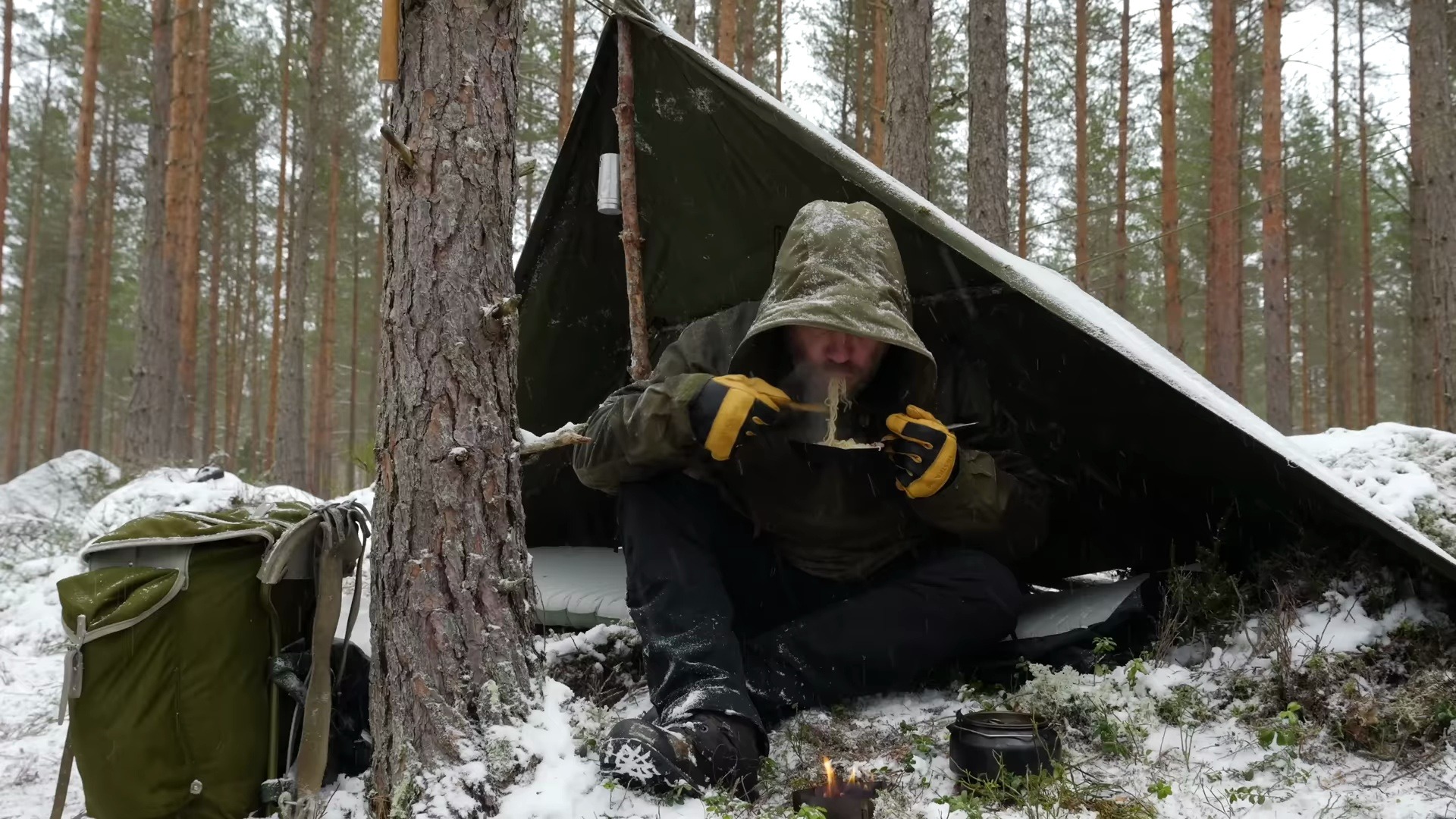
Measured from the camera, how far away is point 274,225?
55.0 feet

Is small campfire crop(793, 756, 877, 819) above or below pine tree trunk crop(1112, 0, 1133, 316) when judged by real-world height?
below

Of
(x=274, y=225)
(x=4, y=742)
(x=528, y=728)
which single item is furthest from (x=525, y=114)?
(x=528, y=728)

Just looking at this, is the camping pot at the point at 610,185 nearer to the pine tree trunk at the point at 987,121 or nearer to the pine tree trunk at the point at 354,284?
the pine tree trunk at the point at 987,121

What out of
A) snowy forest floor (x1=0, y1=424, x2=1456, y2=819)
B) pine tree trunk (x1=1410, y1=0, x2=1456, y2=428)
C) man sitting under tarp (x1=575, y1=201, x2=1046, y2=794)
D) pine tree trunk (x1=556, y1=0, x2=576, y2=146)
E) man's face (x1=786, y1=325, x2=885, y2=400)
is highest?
pine tree trunk (x1=556, y1=0, x2=576, y2=146)

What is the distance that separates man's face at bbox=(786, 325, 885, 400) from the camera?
7.06 ft

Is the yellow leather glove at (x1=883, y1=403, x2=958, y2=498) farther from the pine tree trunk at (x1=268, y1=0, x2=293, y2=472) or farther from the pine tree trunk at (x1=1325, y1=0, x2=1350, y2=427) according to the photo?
the pine tree trunk at (x1=1325, y1=0, x2=1350, y2=427)

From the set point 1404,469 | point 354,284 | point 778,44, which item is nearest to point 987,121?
point 1404,469

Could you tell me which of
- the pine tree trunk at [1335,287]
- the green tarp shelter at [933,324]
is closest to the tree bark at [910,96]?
the green tarp shelter at [933,324]

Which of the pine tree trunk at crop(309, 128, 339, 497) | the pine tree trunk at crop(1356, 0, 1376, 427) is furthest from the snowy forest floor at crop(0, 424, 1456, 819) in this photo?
the pine tree trunk at crop(1356, 0, 1376, 427)

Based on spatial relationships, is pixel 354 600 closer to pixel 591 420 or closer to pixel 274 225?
pixel 591 420

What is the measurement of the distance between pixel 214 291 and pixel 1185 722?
1749 cm

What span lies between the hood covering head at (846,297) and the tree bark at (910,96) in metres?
3.73

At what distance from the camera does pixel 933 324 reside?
2.68 metres

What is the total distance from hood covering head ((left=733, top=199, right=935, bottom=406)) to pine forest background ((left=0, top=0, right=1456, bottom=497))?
188 inches
